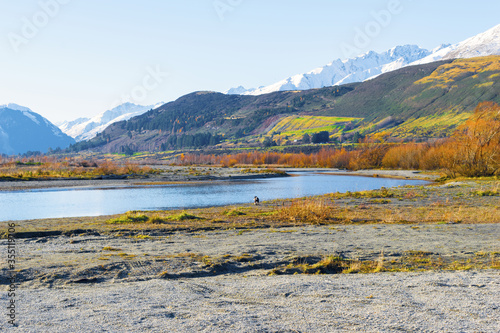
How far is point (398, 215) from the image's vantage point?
2809cm

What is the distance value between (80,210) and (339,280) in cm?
3359

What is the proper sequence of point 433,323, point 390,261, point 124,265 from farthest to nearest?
point 390,261 < point 124,265 < point 433,323

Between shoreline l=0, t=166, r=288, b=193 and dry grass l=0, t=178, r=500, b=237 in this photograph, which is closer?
dry grass l=0, t=178, r=500, b=237

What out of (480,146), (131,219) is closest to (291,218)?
(131,219)

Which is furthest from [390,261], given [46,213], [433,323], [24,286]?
[46,213]

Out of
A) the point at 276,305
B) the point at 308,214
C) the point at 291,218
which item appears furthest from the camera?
the point at 308,214

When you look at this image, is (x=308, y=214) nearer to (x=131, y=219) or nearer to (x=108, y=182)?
(x=131, y=219)

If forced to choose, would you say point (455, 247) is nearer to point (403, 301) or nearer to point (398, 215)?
point (403, 301)

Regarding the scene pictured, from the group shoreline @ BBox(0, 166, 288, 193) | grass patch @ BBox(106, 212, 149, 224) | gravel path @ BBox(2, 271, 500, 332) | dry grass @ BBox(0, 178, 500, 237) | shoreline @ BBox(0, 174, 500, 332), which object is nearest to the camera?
gravel path @ BBox(2, 271, 500, 332)

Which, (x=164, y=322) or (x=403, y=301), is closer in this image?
(x=164, y=322)

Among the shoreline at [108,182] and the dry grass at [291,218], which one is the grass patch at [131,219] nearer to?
the dry grass at [291,218]

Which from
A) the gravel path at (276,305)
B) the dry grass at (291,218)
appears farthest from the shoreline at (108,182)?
the gravel path at (276,305)

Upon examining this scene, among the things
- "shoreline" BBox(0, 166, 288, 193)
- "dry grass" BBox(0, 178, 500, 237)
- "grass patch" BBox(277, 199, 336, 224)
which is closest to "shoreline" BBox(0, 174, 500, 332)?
"dry grass" BBox(0, 178, 500, 237)

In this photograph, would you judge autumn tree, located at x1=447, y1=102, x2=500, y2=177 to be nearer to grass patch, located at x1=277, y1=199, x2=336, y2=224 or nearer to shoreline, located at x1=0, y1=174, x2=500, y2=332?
shoreline, located at x1=0, y1=174, x2=500, y2=332
